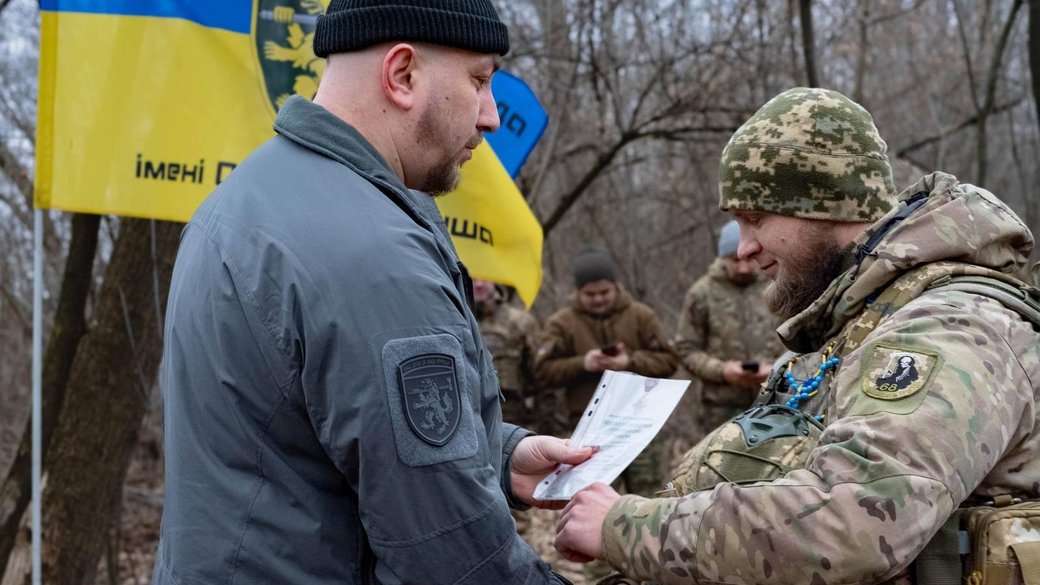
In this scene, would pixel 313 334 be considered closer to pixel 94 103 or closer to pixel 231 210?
pixel 231 210

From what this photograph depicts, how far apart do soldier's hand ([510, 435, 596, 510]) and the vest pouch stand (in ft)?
2.75

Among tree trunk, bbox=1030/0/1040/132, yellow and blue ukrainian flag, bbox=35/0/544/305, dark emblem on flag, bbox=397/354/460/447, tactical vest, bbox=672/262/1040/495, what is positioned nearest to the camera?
dark emblem on flag, bbox=397/354/460/447

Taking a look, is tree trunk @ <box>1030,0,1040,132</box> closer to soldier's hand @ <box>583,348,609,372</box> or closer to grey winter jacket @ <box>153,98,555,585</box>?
soldier's hand @ <box>583,348,609,372</box>

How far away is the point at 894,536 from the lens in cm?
200

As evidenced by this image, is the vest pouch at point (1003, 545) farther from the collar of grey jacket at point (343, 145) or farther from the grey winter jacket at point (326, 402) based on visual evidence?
the collar of grey jacket at point (343, 145)

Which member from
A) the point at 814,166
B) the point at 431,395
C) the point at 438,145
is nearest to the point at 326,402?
the point at 431,395

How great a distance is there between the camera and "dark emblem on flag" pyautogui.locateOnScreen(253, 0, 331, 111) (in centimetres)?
500

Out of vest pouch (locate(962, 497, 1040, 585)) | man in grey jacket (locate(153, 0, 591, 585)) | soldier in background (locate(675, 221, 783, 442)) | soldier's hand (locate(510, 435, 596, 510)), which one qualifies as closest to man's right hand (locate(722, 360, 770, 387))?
soldier in background (locate(675, 221, 783, 442))

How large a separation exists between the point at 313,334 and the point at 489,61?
0.75 meters

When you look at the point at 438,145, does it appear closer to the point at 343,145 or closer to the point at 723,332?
the point at 343,145

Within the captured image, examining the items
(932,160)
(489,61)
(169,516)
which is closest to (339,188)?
(489,61)

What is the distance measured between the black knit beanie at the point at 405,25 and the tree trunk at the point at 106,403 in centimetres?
333

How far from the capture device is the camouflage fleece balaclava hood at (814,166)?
2.67 meters

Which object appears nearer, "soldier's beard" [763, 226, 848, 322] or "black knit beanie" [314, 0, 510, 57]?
"black knit beanie" [314, 0, 510, 57]
